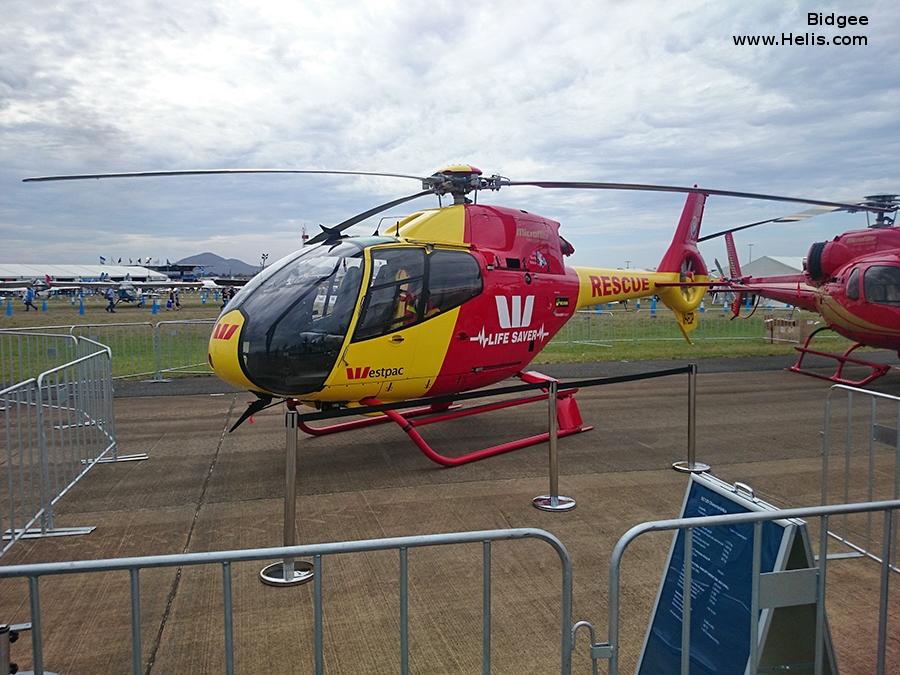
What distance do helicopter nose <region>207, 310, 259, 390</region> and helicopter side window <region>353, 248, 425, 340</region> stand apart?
Answer: 1.12 metres

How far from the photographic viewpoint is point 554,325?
8828 mm

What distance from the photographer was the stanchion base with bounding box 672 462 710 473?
7037 millimetres

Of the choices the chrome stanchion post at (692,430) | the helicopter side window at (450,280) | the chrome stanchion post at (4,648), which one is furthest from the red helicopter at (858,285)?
the chrome stanchion post at (4,648)

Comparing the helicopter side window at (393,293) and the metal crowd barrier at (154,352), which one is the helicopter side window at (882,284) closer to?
the helicopter side window at (393,293)

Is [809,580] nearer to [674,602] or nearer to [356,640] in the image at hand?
[674,602]

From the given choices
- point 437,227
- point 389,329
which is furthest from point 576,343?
point 389,329

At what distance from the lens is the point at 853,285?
1212cm

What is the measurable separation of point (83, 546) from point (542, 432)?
18.1ft

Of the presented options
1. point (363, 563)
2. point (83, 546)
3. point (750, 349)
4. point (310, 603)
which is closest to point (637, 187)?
point (363, 563)

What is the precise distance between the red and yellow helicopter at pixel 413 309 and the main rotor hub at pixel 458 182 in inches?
0.6

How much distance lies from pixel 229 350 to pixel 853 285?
11.1 meters

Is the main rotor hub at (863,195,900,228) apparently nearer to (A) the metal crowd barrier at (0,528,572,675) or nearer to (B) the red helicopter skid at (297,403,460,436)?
(B) the red helicopter skid at (297,403,460,436)

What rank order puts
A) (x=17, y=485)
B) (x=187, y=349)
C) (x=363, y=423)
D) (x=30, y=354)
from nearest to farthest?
(x=17, y=485)
(x=363, y=423)
(x=30, y=354)
(x=187, y=349)

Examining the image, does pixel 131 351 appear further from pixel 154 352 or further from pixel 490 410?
pixel 490 410
